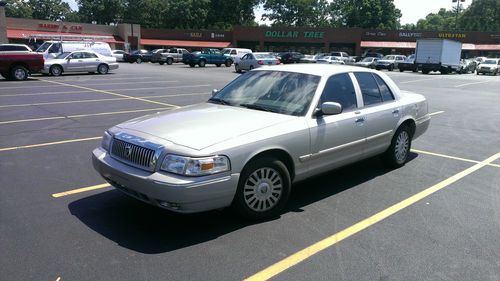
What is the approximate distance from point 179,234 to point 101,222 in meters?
0.86

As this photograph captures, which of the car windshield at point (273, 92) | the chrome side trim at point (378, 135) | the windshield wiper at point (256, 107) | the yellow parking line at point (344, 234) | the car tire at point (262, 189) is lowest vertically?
the yellow parking line at point (344, 234)

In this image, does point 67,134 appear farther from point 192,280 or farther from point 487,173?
point 487,173

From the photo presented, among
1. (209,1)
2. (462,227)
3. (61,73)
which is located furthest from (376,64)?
(209,1)

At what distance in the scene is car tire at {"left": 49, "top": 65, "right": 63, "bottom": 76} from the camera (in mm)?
24297

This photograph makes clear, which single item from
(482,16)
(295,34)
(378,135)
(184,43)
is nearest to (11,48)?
(378,135)

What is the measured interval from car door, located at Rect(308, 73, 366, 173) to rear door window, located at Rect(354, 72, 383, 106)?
0.67 ft

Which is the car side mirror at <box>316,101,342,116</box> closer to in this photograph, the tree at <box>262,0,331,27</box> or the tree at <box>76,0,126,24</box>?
the tree at <box>262,0,331,27</box>

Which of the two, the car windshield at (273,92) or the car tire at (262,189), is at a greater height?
the car windshield at (273,92)

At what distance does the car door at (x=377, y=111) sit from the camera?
592 centimetres

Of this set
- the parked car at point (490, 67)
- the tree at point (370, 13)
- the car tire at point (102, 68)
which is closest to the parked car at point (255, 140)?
the car tire at point (102, 68)

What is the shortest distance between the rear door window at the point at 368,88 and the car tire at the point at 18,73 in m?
19.4

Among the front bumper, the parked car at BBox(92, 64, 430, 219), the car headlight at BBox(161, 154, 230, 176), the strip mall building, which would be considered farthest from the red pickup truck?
the strip mall building

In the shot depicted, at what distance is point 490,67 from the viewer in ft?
135

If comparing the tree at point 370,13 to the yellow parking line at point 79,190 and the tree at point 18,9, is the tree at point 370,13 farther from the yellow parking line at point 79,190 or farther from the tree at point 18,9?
the yellow parking line at point 79,190
